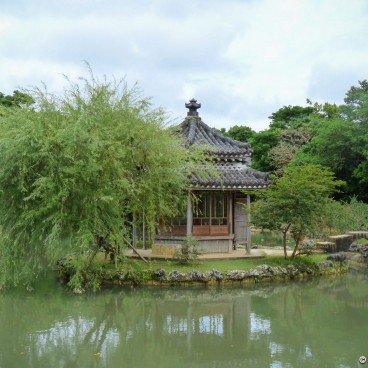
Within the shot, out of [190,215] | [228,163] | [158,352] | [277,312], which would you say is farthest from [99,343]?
[228,163]

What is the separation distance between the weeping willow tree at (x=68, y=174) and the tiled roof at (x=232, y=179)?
110 inches

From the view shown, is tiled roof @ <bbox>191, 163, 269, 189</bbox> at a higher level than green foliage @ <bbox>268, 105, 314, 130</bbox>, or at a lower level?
lower

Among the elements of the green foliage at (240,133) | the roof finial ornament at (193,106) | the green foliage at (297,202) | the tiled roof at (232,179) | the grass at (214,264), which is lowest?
the grass at (214,264)

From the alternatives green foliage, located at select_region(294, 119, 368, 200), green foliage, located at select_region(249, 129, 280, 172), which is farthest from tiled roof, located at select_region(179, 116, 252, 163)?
green foliage, located at select_region(249, 129, 280, 172)

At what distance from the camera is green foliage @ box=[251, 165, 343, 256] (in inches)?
554

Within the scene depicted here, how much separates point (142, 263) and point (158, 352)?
20.7 feet

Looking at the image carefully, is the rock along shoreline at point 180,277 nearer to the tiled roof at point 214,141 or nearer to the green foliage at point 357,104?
the tiled roof at point 214,141

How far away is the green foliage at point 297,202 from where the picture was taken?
14.1 metres

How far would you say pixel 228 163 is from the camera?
1719 cm

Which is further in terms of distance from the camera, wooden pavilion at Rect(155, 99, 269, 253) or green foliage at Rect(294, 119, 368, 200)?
green foliage at Rect(294, 119, 368, 200)

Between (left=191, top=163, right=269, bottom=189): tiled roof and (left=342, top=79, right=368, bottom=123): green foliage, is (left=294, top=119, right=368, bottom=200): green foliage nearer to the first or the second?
(left=342, top=79, right=368, bottom=123): green foliage

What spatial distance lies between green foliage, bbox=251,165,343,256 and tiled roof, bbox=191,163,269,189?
144 cm

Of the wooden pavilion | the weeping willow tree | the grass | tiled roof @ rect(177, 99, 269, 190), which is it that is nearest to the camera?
the weeping willow tree

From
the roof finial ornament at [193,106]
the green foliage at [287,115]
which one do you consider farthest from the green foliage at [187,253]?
the green foliage at [287,115]
